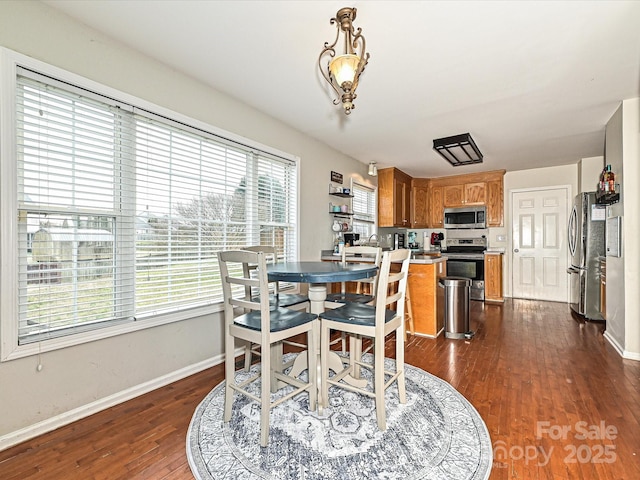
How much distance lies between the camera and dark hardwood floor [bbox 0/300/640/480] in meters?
1.48

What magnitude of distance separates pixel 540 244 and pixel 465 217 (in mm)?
1328

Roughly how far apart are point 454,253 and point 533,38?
4498 millimetres

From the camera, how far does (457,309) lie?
347cm

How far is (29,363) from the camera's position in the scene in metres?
1.72

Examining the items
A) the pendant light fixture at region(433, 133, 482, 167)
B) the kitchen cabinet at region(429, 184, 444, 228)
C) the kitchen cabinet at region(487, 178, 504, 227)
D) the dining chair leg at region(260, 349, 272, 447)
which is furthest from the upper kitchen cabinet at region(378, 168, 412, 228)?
the dining chair leg at region(260, 349, 272, 447)

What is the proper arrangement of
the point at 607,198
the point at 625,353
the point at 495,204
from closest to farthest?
the point at 625,353 → the point at 607,198 → the point at 495,204

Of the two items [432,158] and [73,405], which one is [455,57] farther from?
[73,405]

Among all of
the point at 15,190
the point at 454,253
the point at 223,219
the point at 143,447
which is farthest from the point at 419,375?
the point at 454,253

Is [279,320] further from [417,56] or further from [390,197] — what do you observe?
[390,197]

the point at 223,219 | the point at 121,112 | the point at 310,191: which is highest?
the point at 121,112

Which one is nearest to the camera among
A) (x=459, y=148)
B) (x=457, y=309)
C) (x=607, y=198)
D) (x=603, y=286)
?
(x=607, y=198)

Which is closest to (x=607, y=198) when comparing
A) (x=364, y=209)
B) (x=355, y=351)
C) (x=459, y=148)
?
(x=459, y=148)

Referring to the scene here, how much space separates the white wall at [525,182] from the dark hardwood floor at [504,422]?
9.30 feet

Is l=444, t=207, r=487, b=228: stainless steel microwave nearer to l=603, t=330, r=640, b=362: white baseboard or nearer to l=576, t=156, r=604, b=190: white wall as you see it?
l=576, t=156, r=604, b=190: white wall
